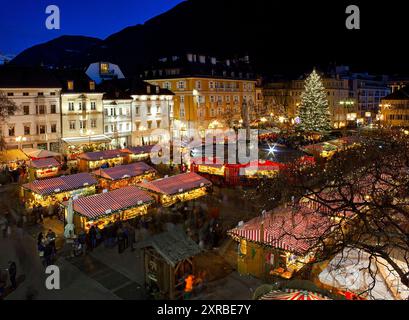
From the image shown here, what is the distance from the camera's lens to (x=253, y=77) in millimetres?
68875

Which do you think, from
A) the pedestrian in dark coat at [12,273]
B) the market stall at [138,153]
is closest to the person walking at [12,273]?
the pedestrian in dark coat at [12,273]

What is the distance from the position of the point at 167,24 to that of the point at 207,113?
121801 mm

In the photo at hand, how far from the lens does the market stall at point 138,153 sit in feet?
117

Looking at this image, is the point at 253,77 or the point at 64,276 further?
the point at 253,77

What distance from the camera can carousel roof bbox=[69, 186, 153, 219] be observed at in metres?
18.3

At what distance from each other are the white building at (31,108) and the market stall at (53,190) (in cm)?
1577

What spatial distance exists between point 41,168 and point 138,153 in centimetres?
1001

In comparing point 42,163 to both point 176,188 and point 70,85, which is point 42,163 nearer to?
point 176,188

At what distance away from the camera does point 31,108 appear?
38062mm

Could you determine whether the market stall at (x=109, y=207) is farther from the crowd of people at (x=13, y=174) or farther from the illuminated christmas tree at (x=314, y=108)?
the illuminated christmas tree at (x=314, y=108)

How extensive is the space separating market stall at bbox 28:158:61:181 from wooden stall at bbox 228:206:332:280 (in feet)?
65.0

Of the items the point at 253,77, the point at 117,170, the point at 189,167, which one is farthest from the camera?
the point at 253,77
